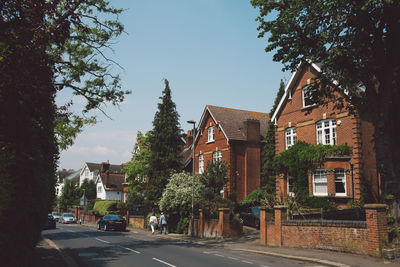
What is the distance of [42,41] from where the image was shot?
7.74 meters

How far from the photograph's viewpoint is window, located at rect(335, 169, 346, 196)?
2516 centimetres

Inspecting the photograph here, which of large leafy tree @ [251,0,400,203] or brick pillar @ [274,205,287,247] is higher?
large leafy tree @ [251,0,400,203]

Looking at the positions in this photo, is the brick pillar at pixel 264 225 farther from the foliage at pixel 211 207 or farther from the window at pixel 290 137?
the window at pixel 290 137

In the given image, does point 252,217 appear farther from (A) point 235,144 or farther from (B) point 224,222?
(A) point 235,144

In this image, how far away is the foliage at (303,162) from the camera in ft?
82.8

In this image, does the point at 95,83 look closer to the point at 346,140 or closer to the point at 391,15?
the point at 391,15

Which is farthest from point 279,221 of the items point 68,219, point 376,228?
point 68,219

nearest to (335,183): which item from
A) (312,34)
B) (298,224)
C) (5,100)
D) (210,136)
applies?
(298,224)

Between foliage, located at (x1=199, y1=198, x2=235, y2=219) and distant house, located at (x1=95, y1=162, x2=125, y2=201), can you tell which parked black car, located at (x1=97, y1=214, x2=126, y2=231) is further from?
distant house, located at (x1=95, y1=162, x2=125, y2=201)

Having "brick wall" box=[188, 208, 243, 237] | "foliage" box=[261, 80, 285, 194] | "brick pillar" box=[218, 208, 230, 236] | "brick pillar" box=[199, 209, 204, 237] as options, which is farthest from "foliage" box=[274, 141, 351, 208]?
"foliage" box=[261, 80, 285, 194]

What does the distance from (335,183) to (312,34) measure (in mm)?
12159

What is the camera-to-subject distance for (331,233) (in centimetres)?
1580

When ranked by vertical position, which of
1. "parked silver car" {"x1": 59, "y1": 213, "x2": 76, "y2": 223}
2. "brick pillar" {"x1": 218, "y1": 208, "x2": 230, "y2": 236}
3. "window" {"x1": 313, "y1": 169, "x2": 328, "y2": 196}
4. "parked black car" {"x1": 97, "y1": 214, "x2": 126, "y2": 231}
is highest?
"window" {"x1": 313, "y1": 169, "x2": 328, "y2": 196}

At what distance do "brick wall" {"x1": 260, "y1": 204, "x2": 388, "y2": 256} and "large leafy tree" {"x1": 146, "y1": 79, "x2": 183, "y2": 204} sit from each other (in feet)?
56.6
